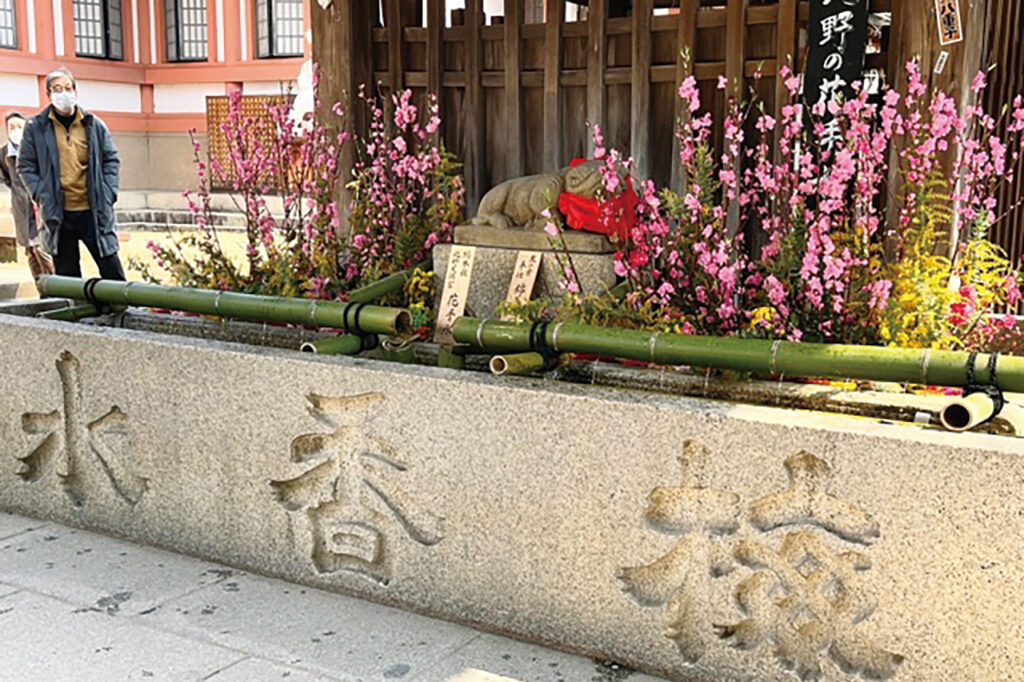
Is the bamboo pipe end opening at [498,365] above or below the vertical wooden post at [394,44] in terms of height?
below

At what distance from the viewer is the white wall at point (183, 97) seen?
20.2 m

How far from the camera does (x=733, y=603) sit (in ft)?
9.82

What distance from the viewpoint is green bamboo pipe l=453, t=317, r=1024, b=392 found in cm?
317

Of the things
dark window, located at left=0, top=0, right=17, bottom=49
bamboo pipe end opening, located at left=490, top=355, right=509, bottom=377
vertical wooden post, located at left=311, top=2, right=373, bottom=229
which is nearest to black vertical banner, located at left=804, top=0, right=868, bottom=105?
bamboo pipe end opening, located at left=490, top=355, right=509, bottom=377

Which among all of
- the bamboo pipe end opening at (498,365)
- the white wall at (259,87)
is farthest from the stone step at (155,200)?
the bamboo pipe end opening at (498,365)

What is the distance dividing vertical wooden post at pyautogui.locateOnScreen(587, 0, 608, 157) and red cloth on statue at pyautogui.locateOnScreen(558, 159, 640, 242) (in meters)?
0.79

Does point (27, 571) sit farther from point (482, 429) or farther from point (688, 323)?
point (688, 323)

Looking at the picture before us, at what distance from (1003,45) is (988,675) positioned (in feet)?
15.0

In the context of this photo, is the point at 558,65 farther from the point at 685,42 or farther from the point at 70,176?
the point at 70,176

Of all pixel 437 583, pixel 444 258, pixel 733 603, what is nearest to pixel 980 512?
pixel 733 603

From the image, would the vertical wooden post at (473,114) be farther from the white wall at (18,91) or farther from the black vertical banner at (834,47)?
the white wall at (18,91)

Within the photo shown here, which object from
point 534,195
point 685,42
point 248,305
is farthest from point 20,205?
point 685,42

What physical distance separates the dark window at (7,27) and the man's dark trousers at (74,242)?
13493mm

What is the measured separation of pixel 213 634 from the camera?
3.41 m
